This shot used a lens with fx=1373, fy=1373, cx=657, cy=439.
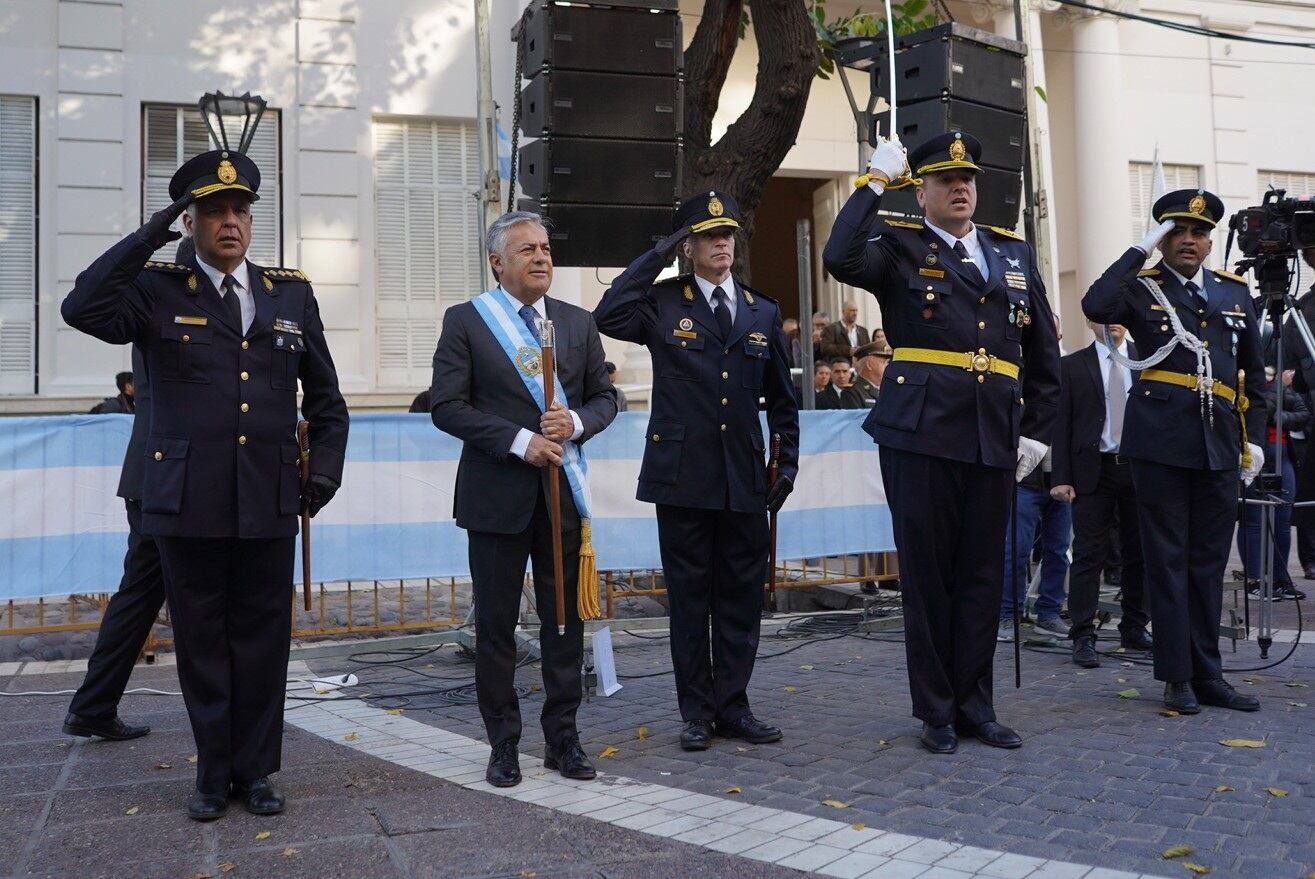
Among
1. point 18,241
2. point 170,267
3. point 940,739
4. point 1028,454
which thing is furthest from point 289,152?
point 940,739

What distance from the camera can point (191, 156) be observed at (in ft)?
51.0

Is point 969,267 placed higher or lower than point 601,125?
lower

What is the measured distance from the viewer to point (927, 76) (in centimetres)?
952

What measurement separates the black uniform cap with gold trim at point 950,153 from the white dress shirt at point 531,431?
64.7 inches

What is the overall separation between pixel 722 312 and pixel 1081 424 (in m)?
3.01

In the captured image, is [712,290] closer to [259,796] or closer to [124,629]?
[259,796]

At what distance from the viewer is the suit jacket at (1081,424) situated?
7.71m

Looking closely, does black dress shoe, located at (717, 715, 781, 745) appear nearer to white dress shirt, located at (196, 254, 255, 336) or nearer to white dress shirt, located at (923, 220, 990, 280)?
white dress shirt, located at (923, 220, 990, 280)

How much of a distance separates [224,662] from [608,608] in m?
4.51

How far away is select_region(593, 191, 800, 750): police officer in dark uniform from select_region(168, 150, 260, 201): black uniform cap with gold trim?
152 cm

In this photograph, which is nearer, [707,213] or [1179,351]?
[707,213]

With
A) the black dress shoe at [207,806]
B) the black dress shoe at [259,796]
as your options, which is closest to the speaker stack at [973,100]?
the black dress shoe at [259,796]

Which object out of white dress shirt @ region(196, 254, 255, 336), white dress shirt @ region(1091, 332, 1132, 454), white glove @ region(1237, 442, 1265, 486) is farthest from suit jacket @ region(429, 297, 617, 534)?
white dress shirt @ region(1091, 332, 1132, 454)

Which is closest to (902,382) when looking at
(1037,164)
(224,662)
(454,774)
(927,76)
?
(454,774)
